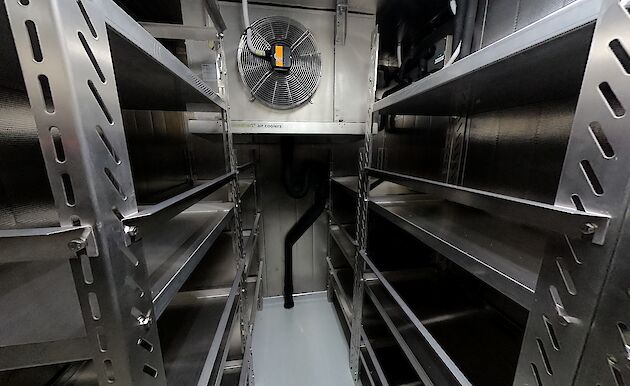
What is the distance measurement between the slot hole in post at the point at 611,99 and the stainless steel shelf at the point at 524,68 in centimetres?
9

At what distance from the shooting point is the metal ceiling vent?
1.29 metres

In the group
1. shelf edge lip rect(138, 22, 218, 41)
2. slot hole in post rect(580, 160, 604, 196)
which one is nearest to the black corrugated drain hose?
shelf edge lip rect(138, 22, 218, 41)

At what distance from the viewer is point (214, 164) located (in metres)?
1.91

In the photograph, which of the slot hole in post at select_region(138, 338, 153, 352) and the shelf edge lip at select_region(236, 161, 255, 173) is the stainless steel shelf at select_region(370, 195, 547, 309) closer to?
the slot hole in post at select_region(138, 338, 153, 352)

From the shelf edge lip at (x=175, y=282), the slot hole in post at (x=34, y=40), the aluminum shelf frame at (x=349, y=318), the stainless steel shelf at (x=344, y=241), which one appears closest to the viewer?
the slot hole in post at (x=34, y=40)

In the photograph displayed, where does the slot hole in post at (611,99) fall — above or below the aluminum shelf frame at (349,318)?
above

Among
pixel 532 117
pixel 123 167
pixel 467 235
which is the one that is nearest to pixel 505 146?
pixel 532 117

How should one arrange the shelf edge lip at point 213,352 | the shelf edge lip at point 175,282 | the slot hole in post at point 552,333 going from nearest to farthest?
1. the slot hole in post at point 552,333
2. the shelf edge lip at point 175,282
3. the shelf edge lip at point 213,352

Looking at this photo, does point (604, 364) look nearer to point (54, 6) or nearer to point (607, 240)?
point (607, 240)

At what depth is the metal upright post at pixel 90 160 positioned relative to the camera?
10.2 inches

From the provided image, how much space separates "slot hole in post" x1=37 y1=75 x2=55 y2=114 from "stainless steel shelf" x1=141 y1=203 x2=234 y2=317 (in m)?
0.26

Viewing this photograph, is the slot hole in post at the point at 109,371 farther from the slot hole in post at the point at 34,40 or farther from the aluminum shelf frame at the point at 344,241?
the aluminum shelf frame at the point at 344,241

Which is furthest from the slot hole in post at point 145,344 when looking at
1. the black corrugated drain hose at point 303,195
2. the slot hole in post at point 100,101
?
the black corrugated drain hose at point 303,195

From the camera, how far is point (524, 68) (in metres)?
0.51
